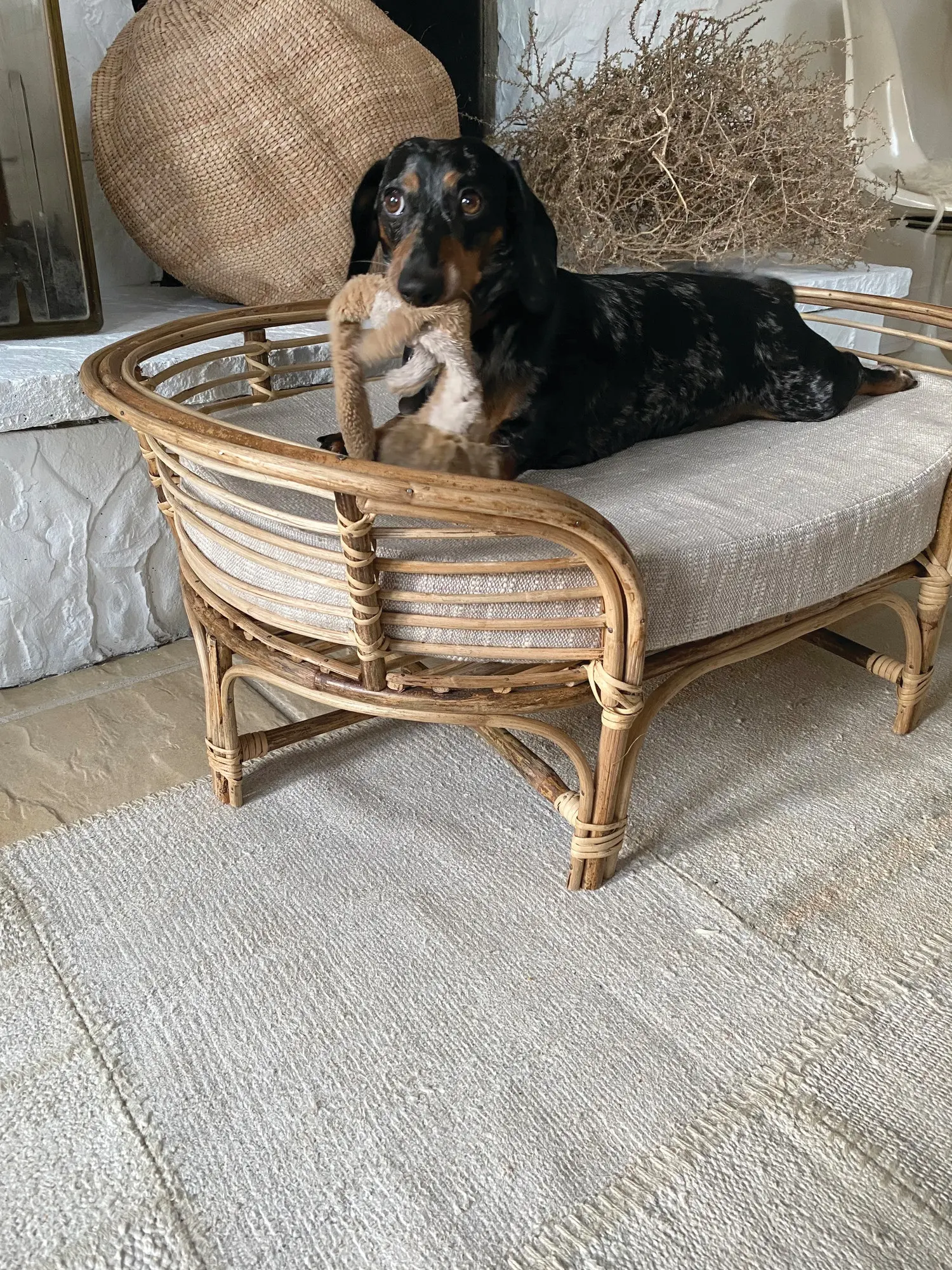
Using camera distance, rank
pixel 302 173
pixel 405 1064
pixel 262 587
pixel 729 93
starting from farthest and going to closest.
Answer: pixel 729 93 → pixel 302 173 → pixel 262 587 → pixel 405 1064

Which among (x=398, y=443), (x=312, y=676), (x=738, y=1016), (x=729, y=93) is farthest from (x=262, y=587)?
(x=729, y=93)

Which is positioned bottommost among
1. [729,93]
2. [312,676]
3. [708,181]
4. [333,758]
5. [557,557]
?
[333,758]

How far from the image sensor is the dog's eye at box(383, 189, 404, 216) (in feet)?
3.36

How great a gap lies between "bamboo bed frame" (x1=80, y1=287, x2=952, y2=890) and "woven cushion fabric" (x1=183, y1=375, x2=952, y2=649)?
2cm

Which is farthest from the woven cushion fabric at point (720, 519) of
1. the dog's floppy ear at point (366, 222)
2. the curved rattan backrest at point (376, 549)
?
the dog's floppy ear at point (366, 222)

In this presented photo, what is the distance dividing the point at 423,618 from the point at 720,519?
392mm

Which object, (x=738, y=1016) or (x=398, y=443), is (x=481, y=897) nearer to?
(x=738, y=1016)

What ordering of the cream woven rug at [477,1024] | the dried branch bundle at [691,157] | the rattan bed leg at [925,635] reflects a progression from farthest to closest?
the dried branch bundle at [691,157] → the rattan bed leg at [925,635] → the cream woven rug at [477,1024]

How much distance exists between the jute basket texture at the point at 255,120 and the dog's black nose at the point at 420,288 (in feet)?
2.96

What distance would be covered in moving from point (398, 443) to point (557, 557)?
0.69ft

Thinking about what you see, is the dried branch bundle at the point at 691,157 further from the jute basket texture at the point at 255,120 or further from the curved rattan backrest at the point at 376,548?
the curved rattan backrest at the point at 376,548

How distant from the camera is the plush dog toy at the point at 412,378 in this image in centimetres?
98

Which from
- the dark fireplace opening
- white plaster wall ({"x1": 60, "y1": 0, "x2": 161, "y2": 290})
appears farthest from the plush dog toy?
the dark fireplace opening

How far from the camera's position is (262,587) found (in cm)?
111
